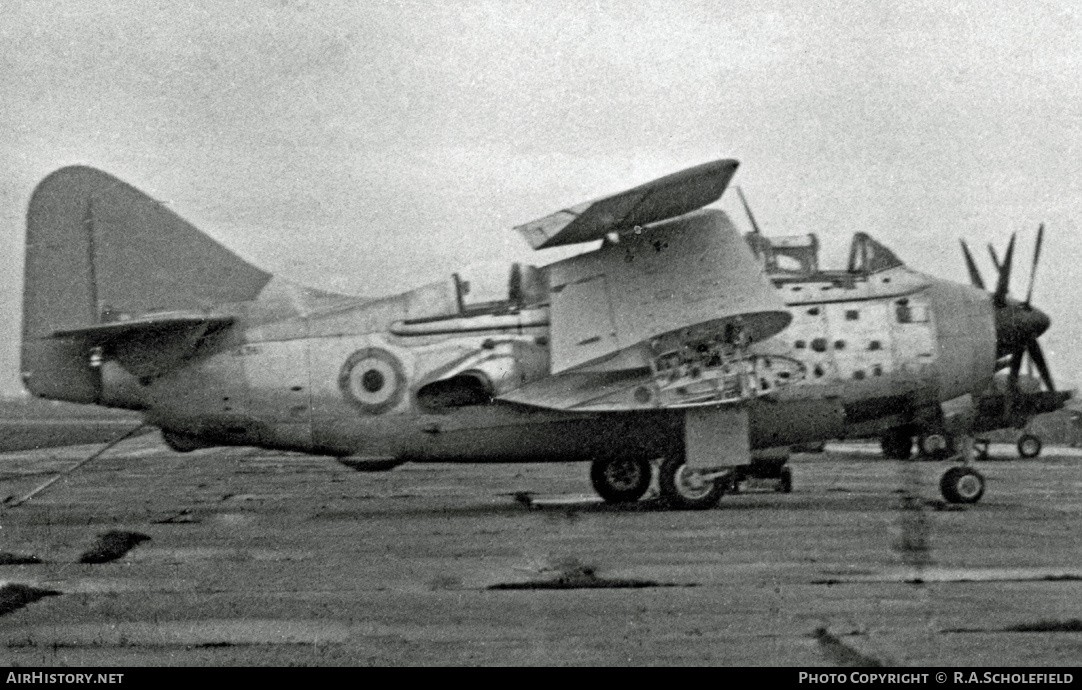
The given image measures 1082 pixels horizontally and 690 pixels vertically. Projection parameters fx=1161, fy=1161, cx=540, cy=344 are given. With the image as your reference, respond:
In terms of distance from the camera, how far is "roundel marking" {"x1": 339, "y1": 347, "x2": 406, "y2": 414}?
14.4 meters

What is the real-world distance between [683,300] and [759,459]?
3.04 m

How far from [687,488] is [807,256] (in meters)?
3.40

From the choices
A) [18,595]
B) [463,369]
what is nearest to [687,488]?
[463,369]

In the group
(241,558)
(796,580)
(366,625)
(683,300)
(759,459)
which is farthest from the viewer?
(759,459)

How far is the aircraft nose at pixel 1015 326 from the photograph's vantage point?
1520 centimetres

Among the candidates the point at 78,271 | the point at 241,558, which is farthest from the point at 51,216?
the point at 241,558

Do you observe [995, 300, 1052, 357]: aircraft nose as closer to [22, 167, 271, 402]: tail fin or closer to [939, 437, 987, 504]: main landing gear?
[939, 437, 987, 504]: main landing gear

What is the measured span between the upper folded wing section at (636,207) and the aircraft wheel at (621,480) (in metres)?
3.40

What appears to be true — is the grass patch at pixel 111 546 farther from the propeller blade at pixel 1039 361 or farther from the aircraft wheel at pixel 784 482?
the propeller blade at pixel 1039 361

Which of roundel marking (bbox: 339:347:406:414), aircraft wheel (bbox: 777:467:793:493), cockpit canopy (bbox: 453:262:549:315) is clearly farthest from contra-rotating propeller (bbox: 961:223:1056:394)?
roundel marking (bbox: 339:347:406:414)

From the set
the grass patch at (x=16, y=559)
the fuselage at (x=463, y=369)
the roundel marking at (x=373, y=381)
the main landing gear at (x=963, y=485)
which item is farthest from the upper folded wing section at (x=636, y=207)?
the grass patch at (x=16, y=559)

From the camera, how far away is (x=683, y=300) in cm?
1369

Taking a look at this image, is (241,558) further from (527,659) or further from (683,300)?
(683,300)

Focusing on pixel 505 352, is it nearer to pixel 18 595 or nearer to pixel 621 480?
pixel 621 480
